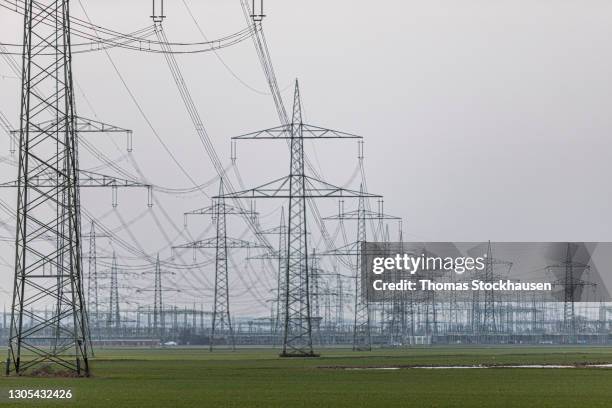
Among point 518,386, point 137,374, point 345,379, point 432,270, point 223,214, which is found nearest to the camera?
point 518,386

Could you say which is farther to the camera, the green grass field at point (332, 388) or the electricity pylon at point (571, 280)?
the electricity pylon at point (571, 280)

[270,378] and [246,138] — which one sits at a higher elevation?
[246,138]

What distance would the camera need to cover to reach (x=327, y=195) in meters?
76.2

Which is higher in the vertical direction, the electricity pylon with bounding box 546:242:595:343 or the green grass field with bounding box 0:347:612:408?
the electricity pylon with bounding box 546:242:595:343

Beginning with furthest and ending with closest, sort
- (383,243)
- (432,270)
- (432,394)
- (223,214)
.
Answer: (432,270), (383,243), (223,214), (432,394)

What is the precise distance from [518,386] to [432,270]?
11461 centimetres

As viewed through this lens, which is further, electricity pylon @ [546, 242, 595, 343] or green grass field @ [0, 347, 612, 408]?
electricity pylon @ [546, 242, 595, 343]

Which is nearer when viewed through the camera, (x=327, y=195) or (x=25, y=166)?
(x=25, y=166)

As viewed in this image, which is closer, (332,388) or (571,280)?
(332,388)

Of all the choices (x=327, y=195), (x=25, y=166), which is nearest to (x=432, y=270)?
(x=327, y=195)

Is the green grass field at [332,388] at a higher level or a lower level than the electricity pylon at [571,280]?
lower

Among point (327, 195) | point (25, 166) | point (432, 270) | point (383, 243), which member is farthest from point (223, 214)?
point (25, 166)

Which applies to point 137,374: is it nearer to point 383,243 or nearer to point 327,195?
point 327,195

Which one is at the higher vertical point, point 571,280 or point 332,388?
point 571,280
